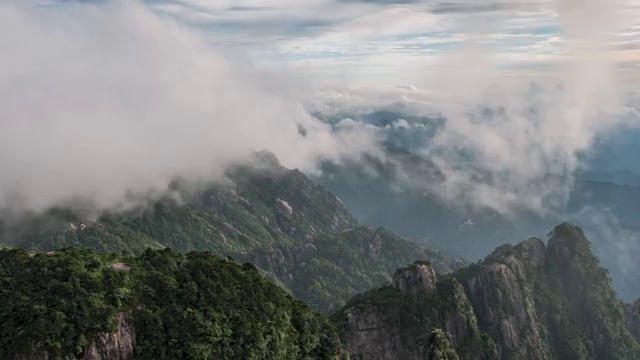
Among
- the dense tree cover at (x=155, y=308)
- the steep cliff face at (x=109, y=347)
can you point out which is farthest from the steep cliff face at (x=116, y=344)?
the dense tree cover at (x=155, y=308)

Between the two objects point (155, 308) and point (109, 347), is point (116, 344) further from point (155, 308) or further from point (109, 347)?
point (155, 308)

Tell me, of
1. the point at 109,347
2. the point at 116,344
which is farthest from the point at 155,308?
the point at 109,347

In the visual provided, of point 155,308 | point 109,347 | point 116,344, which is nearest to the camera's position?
point 109,347

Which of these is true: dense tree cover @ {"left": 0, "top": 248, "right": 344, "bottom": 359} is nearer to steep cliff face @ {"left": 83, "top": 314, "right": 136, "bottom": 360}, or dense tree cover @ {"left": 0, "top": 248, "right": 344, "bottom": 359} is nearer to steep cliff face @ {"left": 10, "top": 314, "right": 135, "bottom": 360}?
steep cliff face @ {"left": 10, "top": 314, "right": 135, "bottom": 360}

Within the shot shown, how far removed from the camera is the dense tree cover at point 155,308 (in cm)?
12088

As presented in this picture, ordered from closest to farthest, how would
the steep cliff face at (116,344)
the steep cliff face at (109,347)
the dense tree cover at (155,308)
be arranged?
the steep cliff face at (109,347) < the dense tree cover at (155,308) < the steep cliff face at (116,344)

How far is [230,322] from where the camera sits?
479 feet

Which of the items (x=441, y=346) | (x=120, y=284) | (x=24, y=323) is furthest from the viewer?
(x=441, y=346)

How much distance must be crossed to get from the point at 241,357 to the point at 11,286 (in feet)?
187

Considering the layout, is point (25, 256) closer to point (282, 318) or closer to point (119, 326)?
point (119, 326)

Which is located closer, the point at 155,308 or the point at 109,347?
the point at 109,347

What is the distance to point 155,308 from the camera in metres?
138

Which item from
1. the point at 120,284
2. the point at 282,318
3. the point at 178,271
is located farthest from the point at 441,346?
the point at 120,284

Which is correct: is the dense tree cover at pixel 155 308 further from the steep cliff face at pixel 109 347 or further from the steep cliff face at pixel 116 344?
the steep cliff face at pixel 116 344
